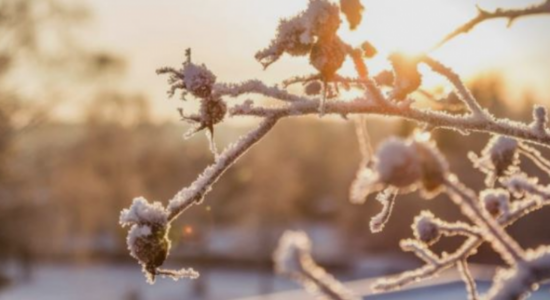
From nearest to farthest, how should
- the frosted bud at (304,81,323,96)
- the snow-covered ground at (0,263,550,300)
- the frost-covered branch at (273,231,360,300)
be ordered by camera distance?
the frost-covered branch at (273,231,360,300) → the frosted bud at (304,81,323,96) → the snow-covered ground at (0,263,550,300)

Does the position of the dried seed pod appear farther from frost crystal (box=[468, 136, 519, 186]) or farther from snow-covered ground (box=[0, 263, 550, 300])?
snow-covered ground (box=[0, 263, 550, 300])

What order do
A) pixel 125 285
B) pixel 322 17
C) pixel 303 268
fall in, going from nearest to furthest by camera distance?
pixel 303 268 < pixel 322 17 < pixel 125 285

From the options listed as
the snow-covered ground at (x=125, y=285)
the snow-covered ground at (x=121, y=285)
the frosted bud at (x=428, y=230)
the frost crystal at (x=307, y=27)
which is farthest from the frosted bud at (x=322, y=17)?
the snow-covered ground at (x=121, y=285)

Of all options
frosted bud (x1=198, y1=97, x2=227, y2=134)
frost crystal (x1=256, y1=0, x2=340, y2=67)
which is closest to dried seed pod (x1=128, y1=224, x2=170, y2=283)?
frosted bud (x1=198, y1=97, x2=227, y2=134)

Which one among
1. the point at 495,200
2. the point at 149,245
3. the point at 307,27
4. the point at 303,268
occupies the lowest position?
the point at 303,268

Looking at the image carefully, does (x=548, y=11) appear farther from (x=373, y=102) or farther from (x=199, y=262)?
(x=199, y=262)

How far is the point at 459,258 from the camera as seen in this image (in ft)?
4.91

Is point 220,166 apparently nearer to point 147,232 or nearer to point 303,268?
point 147,232

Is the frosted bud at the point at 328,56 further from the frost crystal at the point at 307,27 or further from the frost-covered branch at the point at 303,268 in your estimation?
the frost-covered branch at the point at 303,268

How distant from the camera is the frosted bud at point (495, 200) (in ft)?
5.52

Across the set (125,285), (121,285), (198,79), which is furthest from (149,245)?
(121,285)

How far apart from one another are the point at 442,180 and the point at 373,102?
480 millimetres

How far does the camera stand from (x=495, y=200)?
5.59 ft

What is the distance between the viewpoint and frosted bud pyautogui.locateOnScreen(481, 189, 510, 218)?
168 centimetres
